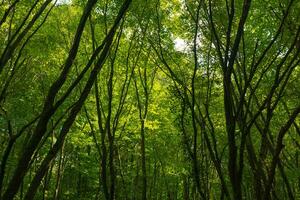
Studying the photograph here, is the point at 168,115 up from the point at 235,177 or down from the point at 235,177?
up

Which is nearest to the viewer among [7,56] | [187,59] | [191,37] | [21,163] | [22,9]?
[21,163]

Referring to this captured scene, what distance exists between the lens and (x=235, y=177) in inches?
267

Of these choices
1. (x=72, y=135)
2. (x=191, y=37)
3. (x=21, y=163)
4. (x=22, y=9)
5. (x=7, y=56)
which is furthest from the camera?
(x=72, y=135)

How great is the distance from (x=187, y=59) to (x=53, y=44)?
15.9 ft

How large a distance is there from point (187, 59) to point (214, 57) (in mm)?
1982

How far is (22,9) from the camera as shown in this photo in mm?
11930

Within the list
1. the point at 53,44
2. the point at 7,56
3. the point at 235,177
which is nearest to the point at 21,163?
the point at 7,56

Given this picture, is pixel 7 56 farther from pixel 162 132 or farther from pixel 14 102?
pixel 162 132

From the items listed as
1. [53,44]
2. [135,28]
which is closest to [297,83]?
[135,28]

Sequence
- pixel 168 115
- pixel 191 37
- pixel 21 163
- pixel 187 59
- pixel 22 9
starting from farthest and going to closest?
pixel 168 115, pixel 187 59, pixel 191 37, pixel 22 9, pixel 21 163

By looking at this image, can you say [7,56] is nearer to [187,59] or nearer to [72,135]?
[187,59]

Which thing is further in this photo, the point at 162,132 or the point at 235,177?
the point at 162,132


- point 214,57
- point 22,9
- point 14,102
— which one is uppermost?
point 22,9

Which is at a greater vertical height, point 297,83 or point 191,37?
point 191,37
